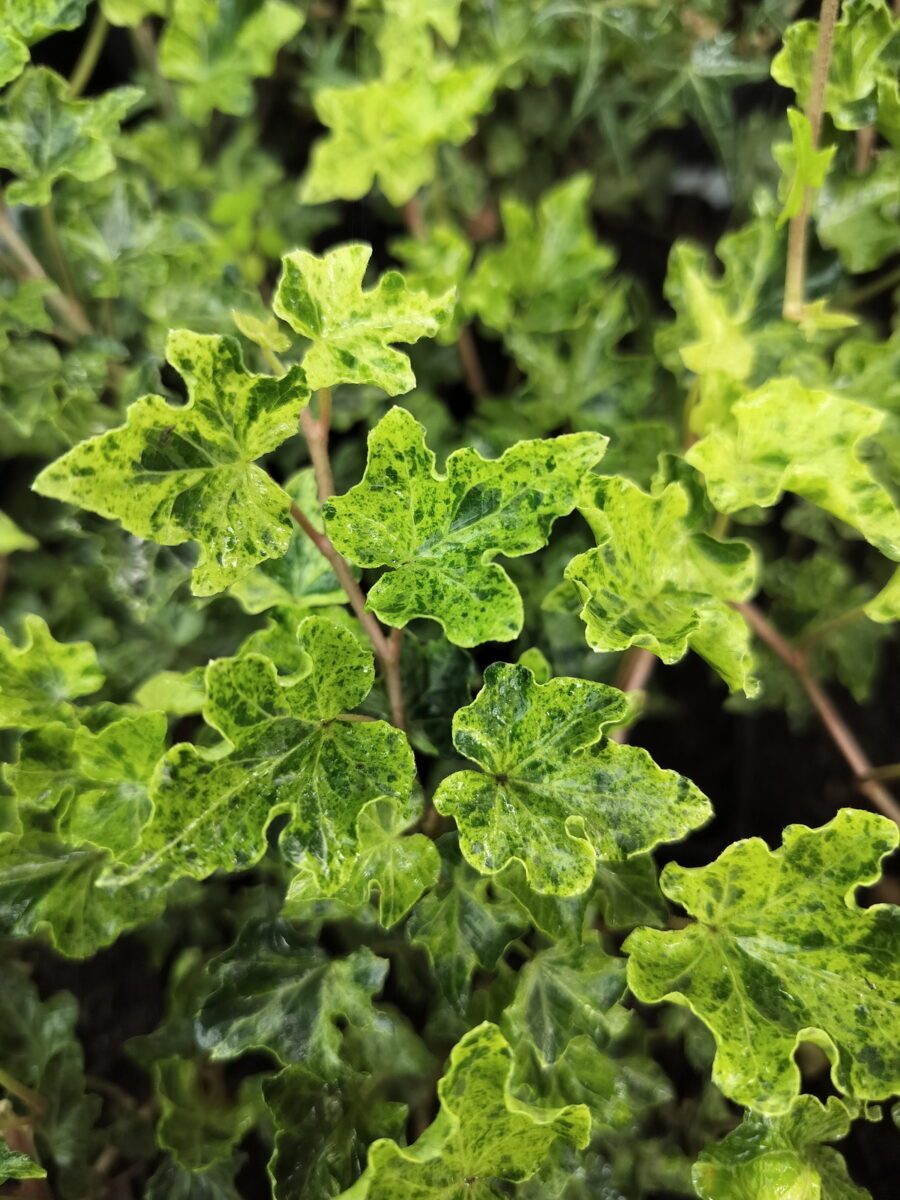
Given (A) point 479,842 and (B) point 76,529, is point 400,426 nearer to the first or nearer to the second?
(A) point 479,842

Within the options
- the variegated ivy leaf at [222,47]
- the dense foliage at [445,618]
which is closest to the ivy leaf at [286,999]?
the dense foliage at [445,618]

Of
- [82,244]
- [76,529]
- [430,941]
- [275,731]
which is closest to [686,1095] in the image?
[430,941]

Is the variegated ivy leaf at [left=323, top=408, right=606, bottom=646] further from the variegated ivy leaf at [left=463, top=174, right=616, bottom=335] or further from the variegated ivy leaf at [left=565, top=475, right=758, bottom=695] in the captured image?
the variegated ivy leaf at [left=463, top=174, right=616, bottom=335]

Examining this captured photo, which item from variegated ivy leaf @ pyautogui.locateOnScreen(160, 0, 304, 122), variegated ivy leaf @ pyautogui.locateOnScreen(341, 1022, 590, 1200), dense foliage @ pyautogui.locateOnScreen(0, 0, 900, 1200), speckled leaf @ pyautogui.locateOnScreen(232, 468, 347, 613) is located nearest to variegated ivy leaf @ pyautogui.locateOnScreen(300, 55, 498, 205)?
dense foliage @ pyautogui.locateOnScreen(0, 0, 900, 1200)

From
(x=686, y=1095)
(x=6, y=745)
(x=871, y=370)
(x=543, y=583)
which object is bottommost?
(x=686, y=1095)

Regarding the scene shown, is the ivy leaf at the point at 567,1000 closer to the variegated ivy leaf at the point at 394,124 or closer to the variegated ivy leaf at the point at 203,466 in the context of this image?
the variegated ivy leaf at the point at 203,466
